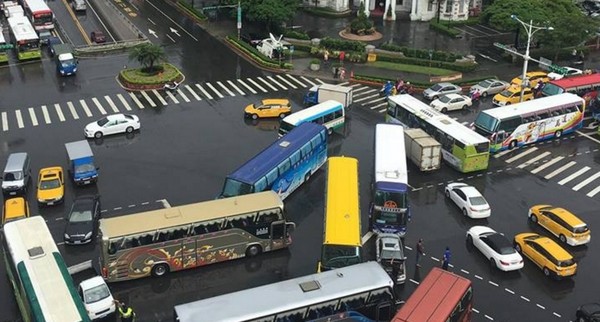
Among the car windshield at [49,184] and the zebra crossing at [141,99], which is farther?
the zebra crossing at [141,99]

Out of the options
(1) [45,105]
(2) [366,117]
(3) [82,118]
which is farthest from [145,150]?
(2) [366,117]

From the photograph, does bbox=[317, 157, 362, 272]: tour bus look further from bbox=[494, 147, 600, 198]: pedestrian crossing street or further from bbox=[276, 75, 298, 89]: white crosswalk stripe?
bbox=[276, 75, 298, 89]: white crosswalk stripe

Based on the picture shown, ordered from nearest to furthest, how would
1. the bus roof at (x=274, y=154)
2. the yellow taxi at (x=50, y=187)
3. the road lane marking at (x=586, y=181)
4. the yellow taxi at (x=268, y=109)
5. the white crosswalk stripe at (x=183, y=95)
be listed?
the bus roof at (x=274, y=154)
the yellow taxi at (x=50, y=187)
the road lane marking at (x=586, y=181)
the yellow taxi at (x=268, y=109)
the white crosswalk stripe at (x=183, y=95)

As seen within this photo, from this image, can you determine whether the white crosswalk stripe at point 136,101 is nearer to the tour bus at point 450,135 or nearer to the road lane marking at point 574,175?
the tour bus at point 450,135

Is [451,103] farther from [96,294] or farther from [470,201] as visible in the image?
[96,294]

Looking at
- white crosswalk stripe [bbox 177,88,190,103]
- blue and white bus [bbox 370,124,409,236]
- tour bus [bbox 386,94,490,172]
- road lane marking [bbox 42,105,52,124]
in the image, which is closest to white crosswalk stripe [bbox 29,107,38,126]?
road lane marking [bbox 42,105,52,124]

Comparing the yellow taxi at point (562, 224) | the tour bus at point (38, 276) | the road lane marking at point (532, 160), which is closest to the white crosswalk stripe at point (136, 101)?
the tour bus at point (38, 276)

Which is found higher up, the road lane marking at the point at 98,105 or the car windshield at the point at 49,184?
the road lane marking at the point at 98,105

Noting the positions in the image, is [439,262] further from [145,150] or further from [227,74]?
[227,74]

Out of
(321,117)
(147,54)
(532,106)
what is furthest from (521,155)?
(147,54)
